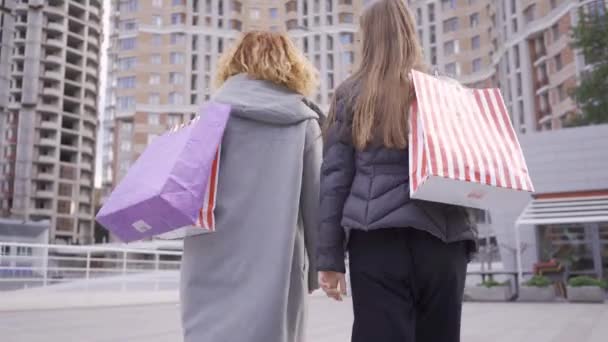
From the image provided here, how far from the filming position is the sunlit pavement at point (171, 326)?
6176 millimetres

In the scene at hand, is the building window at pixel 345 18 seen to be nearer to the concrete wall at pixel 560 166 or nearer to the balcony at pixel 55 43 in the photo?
the balcony at pixel 55 43

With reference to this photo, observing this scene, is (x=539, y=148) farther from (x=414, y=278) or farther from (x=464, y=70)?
(x=464, y=70)


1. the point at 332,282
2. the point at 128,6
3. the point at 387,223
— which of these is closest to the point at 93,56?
the point at 128,6

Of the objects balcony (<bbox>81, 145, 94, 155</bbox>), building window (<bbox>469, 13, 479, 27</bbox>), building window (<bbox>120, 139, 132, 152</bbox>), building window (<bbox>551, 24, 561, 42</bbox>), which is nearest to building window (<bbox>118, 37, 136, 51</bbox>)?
building window (<bbox>120, 139, 132, 152</bbox>)

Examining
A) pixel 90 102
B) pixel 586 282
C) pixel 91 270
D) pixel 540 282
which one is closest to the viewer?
pixel 91 270

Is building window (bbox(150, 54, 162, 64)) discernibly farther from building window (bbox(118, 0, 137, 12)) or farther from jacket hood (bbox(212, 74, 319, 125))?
jacket hood (bbox(212, 74, 319, 125))

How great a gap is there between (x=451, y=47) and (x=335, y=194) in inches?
2403

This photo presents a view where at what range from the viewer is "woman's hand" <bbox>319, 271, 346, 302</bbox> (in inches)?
79.8

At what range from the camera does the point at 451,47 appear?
60.2m

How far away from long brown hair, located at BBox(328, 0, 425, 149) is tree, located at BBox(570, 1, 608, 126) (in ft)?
97.0

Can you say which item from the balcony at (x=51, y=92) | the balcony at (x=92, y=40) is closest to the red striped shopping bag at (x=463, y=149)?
the balcony at (x=51, y=92)

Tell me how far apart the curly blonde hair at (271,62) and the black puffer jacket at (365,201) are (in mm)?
536

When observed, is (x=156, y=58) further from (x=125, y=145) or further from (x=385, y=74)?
(x=385, y=74)

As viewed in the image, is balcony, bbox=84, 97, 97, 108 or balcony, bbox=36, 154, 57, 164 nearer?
balcony, bbox=36, 154, 57, 164
